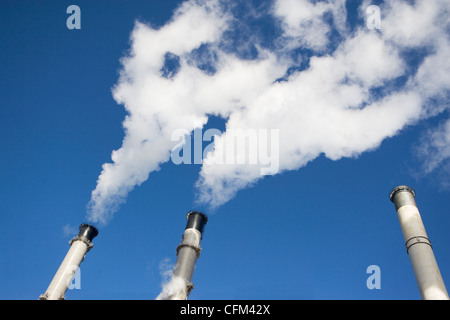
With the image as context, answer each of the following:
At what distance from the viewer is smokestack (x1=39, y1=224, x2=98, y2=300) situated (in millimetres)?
17906

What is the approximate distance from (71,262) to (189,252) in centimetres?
784

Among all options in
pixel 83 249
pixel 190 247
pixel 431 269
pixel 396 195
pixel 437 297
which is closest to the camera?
pixel 437 297

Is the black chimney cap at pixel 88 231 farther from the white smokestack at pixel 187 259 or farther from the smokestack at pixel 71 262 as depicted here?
the white smokestack at pixel 187 259

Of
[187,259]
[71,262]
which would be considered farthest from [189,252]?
[71,262]

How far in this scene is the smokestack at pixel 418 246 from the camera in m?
14.0

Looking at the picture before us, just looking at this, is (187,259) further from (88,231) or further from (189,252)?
(88,231)

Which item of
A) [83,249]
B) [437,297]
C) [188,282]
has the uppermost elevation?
[83,249]

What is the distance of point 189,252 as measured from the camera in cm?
1662

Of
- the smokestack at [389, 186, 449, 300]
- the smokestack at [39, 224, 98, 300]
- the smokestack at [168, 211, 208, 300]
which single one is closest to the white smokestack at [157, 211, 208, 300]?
the smokestack at [168, 211, 208, 300]

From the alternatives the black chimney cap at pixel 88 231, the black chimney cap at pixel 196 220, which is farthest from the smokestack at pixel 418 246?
the black chimney cap at pixel 88 231
